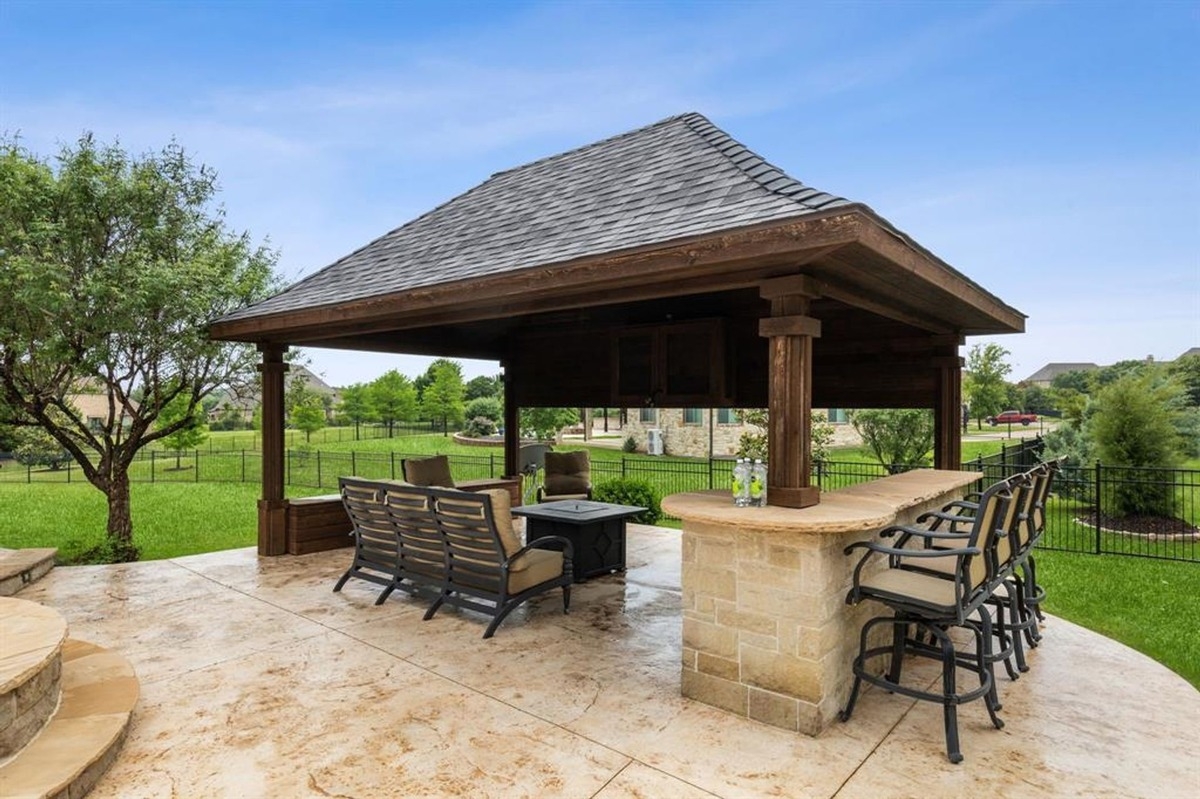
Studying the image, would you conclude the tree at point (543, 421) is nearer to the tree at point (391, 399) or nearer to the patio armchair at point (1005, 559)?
the tree at point (391, 399)

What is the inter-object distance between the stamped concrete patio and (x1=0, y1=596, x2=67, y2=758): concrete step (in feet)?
1.23

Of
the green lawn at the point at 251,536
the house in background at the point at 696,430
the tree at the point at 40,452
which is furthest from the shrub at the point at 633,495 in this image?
the tree at the point at 40,452

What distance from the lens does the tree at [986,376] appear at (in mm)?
21781

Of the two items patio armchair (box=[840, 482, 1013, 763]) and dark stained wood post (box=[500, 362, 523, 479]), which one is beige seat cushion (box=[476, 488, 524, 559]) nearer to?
patio armchair (box=[840, 482, 1013, 763])

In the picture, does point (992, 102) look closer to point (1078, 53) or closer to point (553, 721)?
point (1078, 53)

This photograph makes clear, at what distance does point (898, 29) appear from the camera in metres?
10.2

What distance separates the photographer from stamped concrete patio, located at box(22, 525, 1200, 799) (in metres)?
2.56

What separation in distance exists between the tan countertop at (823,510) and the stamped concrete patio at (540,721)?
0.98 meters

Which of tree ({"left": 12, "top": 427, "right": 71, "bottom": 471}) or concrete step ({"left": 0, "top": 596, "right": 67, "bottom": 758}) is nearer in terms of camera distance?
concrete step ({"left": 0, "top": 596, "right": 67, "bottom": 758})

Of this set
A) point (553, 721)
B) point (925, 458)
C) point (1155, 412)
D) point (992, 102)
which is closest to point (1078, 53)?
point (992, 102)

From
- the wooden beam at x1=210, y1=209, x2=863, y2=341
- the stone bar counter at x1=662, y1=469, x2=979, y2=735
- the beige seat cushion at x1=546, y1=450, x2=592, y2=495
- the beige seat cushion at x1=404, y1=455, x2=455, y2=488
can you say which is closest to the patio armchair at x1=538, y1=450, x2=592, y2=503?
the beige seat cushion at x1=546, y1=450, x2=592, y2=495

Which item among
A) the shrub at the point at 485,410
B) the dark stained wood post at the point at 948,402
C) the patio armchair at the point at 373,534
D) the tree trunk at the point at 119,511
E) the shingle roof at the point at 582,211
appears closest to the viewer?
the shingle roof at the point at 582,211

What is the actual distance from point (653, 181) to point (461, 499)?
2.58 m

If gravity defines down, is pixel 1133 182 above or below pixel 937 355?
above
